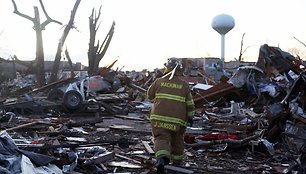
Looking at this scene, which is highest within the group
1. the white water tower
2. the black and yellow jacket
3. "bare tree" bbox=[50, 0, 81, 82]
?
the white water tower

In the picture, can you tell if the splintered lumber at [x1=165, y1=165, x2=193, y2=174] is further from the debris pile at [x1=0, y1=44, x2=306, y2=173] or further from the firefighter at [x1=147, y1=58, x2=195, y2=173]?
the firefighter at [x1=147, y1=58, x2=195, y2=173]

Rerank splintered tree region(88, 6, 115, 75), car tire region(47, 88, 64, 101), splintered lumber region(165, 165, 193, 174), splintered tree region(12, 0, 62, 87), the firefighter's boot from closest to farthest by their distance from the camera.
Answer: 1. the firefighter's boot
2. splintered lumber region(165, 165, 193, 174)
3. car tire region(47, 88, 64, 101)
4. splintered tree region(12, 0, 62, 87)
5. splintered tree region(88, 6, 115, 75)

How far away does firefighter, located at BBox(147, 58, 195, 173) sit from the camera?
6938 millimetres

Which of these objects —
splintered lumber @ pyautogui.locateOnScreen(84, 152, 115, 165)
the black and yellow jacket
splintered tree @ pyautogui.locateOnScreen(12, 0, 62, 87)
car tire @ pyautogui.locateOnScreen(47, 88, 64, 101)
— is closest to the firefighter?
the black and yellow jacket

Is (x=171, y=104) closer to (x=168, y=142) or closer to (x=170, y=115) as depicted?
(x=170, y=115)

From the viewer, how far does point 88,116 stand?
1580 centimetres

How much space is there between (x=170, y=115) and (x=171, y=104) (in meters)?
0.18

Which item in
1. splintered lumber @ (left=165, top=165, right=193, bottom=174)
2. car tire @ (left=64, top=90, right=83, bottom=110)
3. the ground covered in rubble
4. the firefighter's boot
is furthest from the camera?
car tire @ (left=64, top=90, right=83, bottom=110)

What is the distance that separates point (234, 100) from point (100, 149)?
1127cm

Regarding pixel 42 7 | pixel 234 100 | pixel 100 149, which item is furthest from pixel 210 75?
pixel 100 149

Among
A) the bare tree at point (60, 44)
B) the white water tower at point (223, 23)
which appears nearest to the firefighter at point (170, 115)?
the bare tree at point (60, 44)

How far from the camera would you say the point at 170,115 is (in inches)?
275

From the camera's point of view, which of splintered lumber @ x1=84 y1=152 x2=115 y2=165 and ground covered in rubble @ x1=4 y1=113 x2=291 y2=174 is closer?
splintered lumber @ x1=84 y1=152 x2=115 y2=165

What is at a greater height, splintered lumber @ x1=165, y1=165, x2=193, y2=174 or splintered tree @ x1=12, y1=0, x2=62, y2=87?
splintered tree @ x1=12, y1=0, x2=62, y2=87
